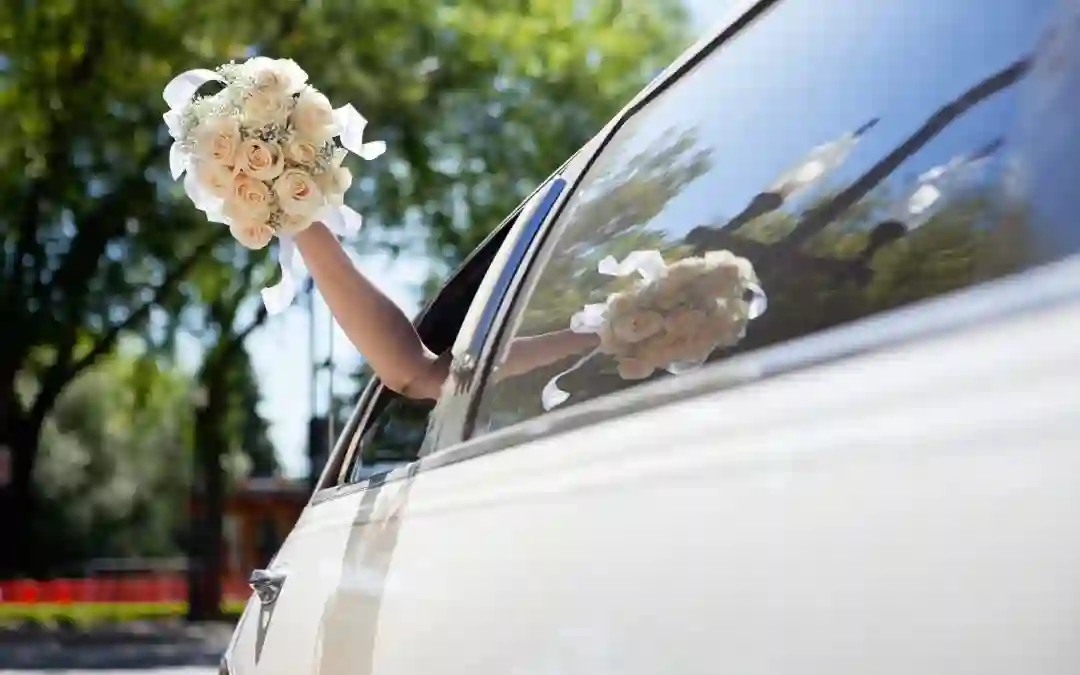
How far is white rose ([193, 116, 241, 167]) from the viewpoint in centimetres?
256

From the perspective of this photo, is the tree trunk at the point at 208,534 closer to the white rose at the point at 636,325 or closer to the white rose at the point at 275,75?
the white rose at the point at 275,75

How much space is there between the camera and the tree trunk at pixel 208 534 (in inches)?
980

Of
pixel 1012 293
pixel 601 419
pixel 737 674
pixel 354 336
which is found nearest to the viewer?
pixel 1012 293

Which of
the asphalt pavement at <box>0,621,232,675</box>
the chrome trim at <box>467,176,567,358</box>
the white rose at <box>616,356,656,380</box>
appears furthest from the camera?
the asphalt pavement at <box>0,621,232,675</box>

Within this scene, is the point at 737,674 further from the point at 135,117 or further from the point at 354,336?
the point at 135,117

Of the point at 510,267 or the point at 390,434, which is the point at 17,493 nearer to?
the point at 390,434

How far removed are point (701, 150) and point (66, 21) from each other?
19688 millimetres

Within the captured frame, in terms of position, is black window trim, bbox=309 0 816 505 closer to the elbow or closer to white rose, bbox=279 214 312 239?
the elbow

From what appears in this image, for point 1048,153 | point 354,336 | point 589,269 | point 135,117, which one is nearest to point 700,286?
point 589,269

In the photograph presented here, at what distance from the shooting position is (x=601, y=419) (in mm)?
1648

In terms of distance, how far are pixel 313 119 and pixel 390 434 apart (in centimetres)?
→ 112

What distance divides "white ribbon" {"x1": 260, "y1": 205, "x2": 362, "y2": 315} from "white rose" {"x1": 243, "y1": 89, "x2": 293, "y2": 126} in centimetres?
19

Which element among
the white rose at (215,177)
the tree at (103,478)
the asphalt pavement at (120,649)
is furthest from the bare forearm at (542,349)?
the tree at (103,478)

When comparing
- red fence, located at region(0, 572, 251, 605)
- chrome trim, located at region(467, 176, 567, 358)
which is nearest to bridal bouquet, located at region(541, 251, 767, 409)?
chrome trim, located at region(467, 176, 567, 358)
